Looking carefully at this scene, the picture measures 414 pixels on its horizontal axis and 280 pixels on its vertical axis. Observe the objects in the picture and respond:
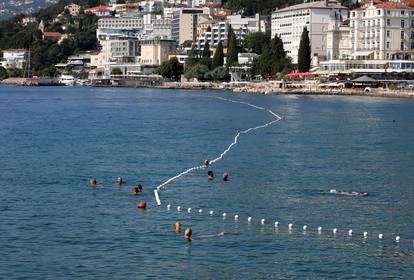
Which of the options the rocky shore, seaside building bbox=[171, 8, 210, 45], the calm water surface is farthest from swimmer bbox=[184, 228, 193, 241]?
seaside building bbox=[171, 8, 210, 45]

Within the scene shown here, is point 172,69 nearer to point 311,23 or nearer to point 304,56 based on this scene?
point 311,23

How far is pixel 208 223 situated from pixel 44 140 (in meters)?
26.7

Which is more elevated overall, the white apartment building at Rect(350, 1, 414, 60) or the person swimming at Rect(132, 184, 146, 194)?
the white apartment building at Rect(350, 1, 414, 60)

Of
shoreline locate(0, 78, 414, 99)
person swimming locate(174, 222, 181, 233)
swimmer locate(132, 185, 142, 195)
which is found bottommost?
person swimming locate(174, 222, 181, 233)

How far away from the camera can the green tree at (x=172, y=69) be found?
16981 centimetres

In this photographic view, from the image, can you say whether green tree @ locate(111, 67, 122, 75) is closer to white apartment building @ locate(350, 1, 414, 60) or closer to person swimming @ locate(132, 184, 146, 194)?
white apartment building @ locate(350, 1, 414, 60)

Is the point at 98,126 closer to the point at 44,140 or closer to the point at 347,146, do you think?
the point at 44,140

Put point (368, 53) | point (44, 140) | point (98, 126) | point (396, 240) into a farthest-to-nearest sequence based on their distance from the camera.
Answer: point (368, 53) < point (98, 126) < point (44, 140) < point (396, 240)

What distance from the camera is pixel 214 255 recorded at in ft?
80.0

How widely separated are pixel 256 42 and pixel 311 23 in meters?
20.9

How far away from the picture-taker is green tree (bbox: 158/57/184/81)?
557 ft

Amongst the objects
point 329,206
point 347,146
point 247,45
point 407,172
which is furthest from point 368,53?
point 329,206

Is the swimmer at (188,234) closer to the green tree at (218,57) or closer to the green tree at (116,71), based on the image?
the green tree at (218,57)

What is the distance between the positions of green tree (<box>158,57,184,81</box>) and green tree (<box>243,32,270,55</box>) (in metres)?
12.9
